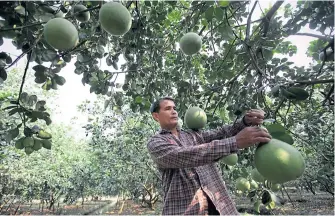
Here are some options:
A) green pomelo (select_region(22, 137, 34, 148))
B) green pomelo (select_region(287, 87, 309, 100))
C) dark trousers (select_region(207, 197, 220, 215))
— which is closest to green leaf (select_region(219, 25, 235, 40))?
green pomelo (select_region(287, 87, 309, 100))

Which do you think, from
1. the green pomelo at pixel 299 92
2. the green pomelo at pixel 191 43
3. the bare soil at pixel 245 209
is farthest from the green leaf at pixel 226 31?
the bare soil at pixel 245 209

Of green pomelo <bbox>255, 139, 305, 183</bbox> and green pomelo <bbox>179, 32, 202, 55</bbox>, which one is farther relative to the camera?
green pomelo <bbox>179, 32, 202, 55</bbox>

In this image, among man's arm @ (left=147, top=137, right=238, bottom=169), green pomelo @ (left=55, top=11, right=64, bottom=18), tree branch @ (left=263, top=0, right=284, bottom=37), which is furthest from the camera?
green pomelo @ (left=55, top=11, right=64, bottom=18)

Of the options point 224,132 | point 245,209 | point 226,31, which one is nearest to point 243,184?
point 224,132

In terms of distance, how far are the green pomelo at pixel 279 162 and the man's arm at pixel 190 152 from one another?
230mm

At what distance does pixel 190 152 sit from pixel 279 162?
502mm

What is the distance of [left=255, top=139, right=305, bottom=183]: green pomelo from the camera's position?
3.69ft

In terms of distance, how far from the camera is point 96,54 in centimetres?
258

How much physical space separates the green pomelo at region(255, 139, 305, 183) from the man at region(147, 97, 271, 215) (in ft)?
0.61

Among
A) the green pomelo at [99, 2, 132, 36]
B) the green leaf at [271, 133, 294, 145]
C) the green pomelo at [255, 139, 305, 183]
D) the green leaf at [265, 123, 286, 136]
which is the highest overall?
the green pomelo at [99, 2, 132, 36]

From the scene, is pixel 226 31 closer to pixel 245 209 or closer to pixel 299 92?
pixel 299 92

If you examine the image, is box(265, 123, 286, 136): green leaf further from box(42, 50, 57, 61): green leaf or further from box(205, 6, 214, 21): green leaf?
box(42, 50, 57, 61): green leaf

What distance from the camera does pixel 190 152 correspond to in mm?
1511

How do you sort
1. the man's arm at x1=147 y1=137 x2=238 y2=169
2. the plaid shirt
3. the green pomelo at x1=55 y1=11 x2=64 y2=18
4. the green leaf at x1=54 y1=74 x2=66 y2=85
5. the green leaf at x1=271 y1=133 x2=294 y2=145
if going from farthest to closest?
the green leaf at x1=54 y1=74 x2=66 y2=85
the green pomelo at x1=55 y1=11 x2=64 y2=18
the plaid shirt
the man's arm at x1=147 y1=137 x2=238 y2=169
the green leaf at x1=271 y1=133 x2=294 y2=145
